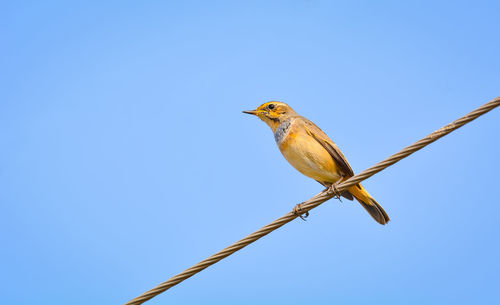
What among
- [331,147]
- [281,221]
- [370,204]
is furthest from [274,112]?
[281,221]

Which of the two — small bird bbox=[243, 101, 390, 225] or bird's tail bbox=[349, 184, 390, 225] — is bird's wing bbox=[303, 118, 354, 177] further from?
bird's tail bbox=[349, 184, 390, 225]

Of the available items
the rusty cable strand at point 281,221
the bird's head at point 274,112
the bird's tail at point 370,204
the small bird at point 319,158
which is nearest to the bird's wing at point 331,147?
the small bird at point 319,158

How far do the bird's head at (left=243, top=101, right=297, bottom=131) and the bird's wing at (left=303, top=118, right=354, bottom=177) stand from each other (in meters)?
0.56

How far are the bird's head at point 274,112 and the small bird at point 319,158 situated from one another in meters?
0.43

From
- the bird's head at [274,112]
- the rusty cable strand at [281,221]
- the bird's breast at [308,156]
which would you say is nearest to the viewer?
the rusty cable strand at [281,221]

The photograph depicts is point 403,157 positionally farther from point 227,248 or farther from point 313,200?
point 227,248

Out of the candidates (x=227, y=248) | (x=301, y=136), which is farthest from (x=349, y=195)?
(x=227, y=248)

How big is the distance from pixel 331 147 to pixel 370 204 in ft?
3.25

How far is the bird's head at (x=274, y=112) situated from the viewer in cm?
826

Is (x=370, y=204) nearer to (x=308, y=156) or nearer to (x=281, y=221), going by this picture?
(x=308, y=156)

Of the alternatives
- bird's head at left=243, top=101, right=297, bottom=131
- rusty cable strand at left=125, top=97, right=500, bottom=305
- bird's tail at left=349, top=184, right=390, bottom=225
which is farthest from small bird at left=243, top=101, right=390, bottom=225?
rusty cable strand at left=125, top=97, right=500, bottom=305

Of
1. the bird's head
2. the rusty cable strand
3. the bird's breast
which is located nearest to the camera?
the rusty cable strand

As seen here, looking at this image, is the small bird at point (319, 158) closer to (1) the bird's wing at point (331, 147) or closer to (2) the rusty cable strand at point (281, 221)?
(1) the bird's wing at point (331, 147)

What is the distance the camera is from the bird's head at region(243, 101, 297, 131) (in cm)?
826
